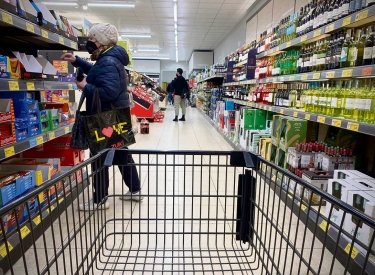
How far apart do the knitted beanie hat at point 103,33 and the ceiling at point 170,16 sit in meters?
6.94

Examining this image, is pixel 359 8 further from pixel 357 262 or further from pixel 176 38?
pixel 176 38

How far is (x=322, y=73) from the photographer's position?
2.27 meters

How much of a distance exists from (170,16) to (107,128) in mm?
9308

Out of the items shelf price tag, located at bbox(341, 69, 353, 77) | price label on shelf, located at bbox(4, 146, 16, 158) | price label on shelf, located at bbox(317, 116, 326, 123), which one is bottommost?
price label on shelf, located at bbox(4, 146, 16, 158)

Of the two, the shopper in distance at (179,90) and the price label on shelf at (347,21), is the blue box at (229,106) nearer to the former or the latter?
the shopper in distance at (179,90)

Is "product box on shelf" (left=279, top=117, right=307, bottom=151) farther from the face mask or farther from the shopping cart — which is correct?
the face mask

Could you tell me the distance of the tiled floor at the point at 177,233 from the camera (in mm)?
1239

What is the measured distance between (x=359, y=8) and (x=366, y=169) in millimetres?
1383

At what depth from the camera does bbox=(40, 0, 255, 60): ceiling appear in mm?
8711

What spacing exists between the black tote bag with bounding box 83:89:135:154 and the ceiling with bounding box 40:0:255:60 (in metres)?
7.37

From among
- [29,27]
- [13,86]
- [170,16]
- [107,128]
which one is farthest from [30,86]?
[170,16]

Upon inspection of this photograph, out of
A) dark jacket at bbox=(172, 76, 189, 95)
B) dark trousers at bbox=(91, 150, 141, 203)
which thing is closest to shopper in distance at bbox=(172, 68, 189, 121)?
dark jacket at bbox=(172, 76, 189, 95)

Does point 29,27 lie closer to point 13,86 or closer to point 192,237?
point 13,86

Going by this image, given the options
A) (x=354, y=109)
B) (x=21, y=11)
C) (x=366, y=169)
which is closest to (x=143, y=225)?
(x=21, y=11)
